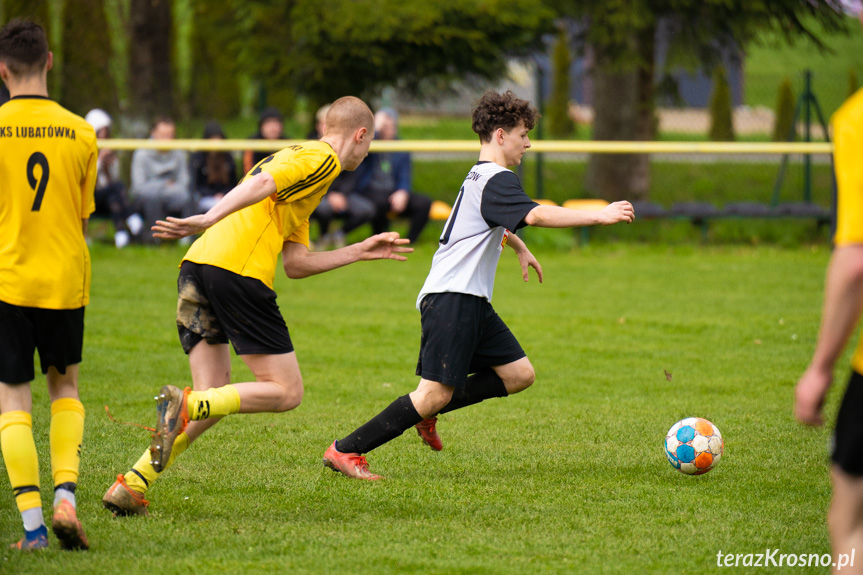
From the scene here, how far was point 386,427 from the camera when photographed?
4.70 metres

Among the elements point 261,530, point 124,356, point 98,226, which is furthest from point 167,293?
point 261,530

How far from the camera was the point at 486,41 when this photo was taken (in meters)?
16.1

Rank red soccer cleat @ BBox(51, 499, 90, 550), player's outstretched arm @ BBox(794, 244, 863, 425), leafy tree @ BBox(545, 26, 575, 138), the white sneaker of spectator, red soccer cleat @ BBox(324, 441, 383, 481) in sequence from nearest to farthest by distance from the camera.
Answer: player's outstretched arm @ BBox(794, 244, 863, 425), red soccer cleat @ BBox(51, 499, 90, 550), red soccer cleat @ BBox(324, 441, 383, 481), the white sneaker of spectator, leafy tree @ BBox(545, 26, 575, 138)

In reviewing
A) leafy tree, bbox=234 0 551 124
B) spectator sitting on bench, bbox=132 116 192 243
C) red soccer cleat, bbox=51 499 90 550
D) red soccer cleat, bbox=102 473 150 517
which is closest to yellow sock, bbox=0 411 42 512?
red soccer cleat, bbox=51 499 90 550

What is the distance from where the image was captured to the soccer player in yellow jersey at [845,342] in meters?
2.51

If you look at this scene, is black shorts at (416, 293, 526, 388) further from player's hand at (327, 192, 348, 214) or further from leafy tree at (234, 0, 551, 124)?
leafy tree at (234, 0, 551, 124)

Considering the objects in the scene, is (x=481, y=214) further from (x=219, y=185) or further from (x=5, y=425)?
(x=219, y=185)

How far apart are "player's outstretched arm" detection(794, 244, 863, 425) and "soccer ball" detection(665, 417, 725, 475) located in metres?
2.22

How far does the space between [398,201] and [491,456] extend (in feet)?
27.1

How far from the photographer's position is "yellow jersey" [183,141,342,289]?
4207mm

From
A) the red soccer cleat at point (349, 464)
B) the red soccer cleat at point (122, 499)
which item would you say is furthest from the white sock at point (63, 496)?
the red soccer cleat at point (349, 464)

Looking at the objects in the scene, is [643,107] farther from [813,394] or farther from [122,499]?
[813,394]

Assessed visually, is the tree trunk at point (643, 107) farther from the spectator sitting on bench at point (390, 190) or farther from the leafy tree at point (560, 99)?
the leafy tree at point (560, 99)

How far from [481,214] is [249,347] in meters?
1.24
